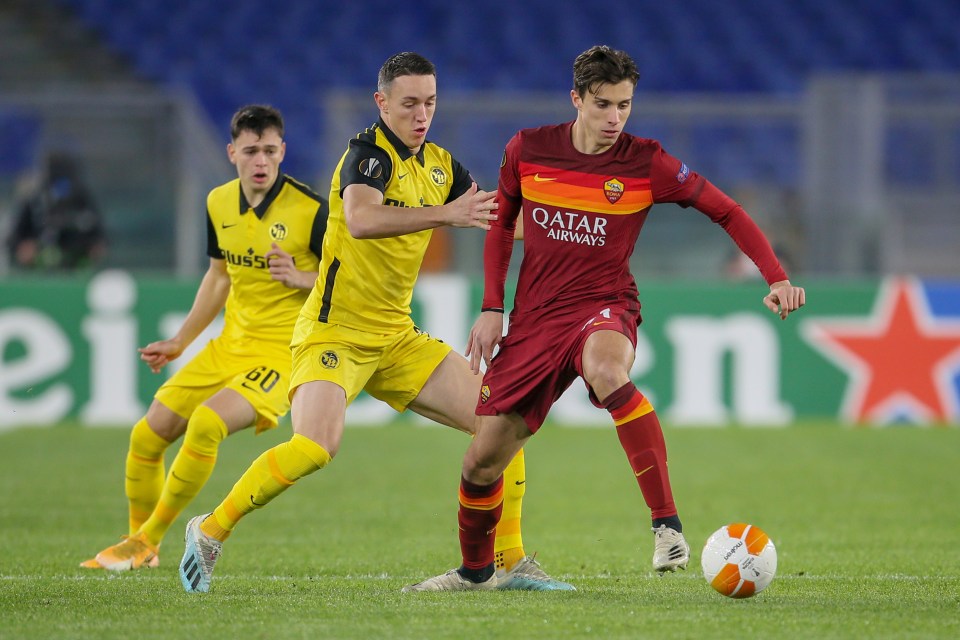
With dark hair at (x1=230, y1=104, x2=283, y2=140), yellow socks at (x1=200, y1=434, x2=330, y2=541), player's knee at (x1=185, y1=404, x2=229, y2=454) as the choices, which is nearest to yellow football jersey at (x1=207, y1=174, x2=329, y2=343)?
dark hair at (x1=230, y1=104, x2=283, y2=140)

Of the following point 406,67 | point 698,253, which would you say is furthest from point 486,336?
point 698,253

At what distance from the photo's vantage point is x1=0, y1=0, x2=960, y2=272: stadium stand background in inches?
717

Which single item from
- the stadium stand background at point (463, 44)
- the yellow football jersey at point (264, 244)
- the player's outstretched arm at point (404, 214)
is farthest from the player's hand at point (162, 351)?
the stadium stand background at point (463, 44)

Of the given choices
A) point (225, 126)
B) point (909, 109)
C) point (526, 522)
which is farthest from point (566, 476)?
point (225, 126)

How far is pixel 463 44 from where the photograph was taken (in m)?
18.8

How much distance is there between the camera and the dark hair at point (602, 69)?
5.33m

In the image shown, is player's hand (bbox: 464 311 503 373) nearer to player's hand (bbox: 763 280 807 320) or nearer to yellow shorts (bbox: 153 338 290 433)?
player's hand (bbox: 763 280 807 320)

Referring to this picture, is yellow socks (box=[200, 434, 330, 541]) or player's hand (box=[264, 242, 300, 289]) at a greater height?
player's hand (box=[264, 242, 300, 289])

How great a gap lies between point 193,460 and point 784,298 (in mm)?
2818

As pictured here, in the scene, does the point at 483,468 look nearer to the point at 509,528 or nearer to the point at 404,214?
the point at 509,528

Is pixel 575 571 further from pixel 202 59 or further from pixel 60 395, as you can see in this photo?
pixel 202 59

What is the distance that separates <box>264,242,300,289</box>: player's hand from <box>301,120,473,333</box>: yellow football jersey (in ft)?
1.25

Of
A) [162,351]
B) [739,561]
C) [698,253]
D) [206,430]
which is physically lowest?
[739,561]

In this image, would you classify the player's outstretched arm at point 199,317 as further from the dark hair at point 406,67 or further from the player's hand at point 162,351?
the dark hair at point 406,67
